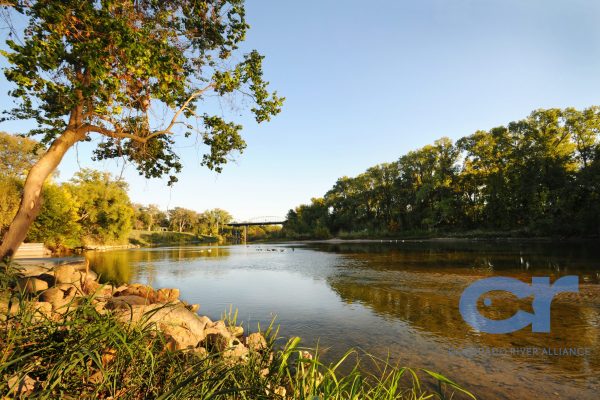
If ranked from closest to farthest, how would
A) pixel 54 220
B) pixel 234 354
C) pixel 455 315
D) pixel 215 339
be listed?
pixel 234 354 < pixel 215 339 < pixel 455 315 < pixel 54 220

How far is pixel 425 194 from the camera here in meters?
63.3

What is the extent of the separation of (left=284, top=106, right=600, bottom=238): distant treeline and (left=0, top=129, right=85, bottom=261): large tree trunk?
46.5 m

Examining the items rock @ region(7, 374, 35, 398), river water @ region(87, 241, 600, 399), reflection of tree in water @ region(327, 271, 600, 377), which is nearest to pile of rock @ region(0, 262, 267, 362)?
rock @ region(7, 374, 35, 398)

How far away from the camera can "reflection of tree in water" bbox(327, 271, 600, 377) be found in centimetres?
581

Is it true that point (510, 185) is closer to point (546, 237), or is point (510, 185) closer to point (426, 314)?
point (546, 237)

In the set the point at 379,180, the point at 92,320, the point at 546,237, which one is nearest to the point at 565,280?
the point at 92,320

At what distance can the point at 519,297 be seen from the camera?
32.1ft

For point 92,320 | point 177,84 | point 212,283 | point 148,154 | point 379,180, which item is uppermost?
point 379,180

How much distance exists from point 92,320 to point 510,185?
190ft

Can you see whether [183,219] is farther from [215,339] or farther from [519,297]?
[215,339]

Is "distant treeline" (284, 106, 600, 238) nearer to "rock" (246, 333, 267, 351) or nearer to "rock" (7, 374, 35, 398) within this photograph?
"rock" (246, 333, 267, 351)

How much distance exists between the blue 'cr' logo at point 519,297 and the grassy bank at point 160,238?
216 feet

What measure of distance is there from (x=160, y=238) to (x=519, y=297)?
79.2 metres

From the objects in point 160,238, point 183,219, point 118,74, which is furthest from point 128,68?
point 183,219
